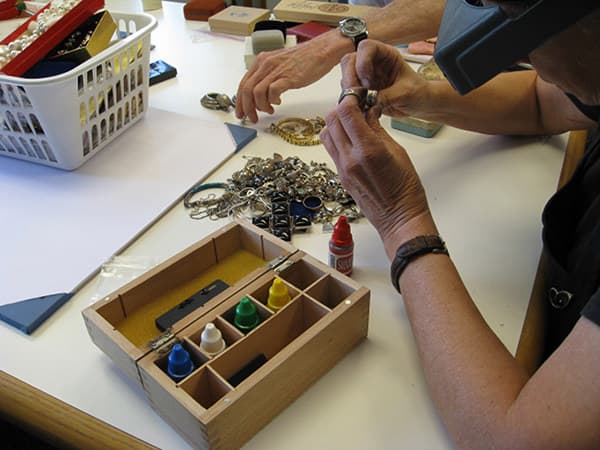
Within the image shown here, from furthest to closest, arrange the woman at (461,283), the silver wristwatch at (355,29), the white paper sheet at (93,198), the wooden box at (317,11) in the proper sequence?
the wooden box at (317,11)
the silver wristwatch at (355,29)
the white paper sheet at (93,198)
the woman at (461,283)

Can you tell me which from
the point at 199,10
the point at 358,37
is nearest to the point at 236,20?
the point at 199,10

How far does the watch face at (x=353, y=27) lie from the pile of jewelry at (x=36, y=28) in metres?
0.58

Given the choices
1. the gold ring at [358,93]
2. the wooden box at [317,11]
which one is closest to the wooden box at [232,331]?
the gold ring at [358,93]

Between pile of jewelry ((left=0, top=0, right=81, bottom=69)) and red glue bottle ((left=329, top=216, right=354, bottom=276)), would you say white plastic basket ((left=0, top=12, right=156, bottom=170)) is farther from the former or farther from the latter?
red glue bottle ((left=329, top=216, right=354, bottom=276))

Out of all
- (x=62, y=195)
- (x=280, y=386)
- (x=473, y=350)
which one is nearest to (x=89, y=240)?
(x=62, y=195)

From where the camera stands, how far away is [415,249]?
2.26 feet

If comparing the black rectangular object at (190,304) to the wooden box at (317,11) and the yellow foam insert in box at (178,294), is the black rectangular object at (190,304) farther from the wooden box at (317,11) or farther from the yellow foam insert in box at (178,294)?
the wooden box at (317,11)

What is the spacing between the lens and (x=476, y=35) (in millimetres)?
573

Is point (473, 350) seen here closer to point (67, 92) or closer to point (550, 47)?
point (550, 47)

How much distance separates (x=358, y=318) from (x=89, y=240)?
449 mm

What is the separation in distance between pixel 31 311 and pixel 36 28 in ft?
1.87

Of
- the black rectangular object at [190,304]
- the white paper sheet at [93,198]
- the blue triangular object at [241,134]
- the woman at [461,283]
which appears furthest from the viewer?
the blue triangular object at [241,134]

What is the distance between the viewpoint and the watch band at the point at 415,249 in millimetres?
687

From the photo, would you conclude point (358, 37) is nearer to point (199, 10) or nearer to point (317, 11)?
point (317, 11)
